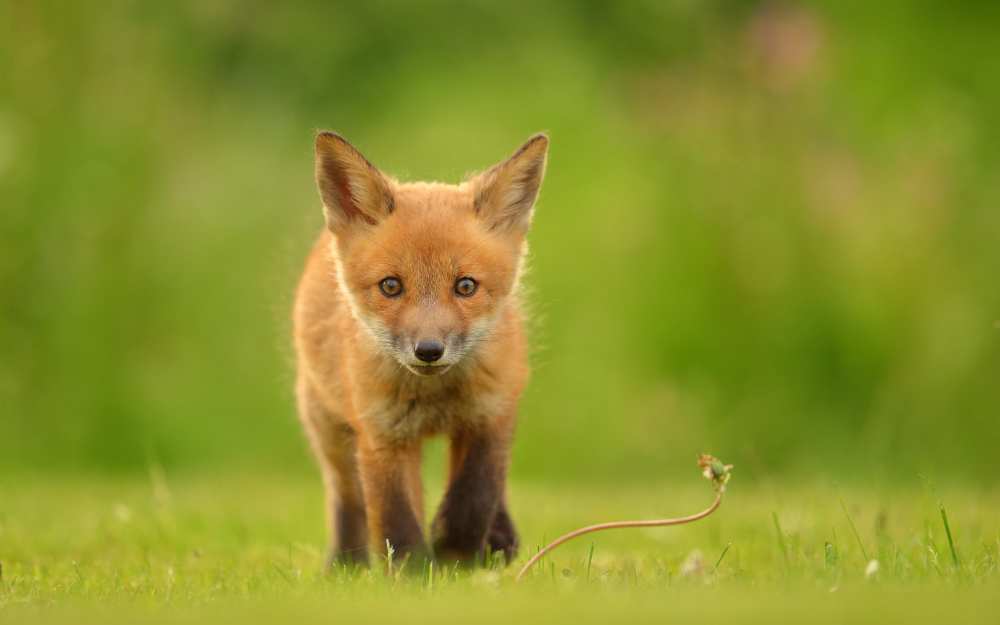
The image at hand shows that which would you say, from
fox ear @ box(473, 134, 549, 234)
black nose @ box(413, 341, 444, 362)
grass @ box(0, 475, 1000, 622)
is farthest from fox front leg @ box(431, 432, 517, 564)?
fox ear @ box(473, 134, 549, 234)

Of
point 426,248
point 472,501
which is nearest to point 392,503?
point 472,501

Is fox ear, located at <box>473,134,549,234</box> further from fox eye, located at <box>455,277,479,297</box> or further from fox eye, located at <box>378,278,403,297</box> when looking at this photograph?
fox eye, located at <box>378,278,403,297</box>

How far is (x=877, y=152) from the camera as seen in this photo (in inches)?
385

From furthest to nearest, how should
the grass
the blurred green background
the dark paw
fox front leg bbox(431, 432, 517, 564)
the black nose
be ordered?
1. the blurred green background
2. the dark paw
3. fox front leg bbox(431, 432, 517, 564)
4. the black nose
5. the grass

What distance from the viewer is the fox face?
166 inches

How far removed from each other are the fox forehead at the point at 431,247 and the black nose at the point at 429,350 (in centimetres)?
28

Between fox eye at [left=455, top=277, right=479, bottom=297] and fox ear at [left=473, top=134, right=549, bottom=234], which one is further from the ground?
fox ear at [left=473, top=134, right=549, bottom=234]

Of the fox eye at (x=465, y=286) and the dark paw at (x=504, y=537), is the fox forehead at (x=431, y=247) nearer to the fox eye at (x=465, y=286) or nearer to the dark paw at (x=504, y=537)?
the fox eye at (x=465, y=286)

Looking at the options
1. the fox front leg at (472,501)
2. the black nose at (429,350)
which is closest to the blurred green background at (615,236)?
the fox front leg at (472,501)

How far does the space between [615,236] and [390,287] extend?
6.00 metres

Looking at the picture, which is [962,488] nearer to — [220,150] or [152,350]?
[152,350]

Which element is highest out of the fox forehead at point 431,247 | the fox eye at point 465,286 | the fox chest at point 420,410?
the fox forehead at point 431,247

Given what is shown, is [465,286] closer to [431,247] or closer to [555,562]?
[431,247]

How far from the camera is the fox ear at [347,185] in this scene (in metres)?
4.50
